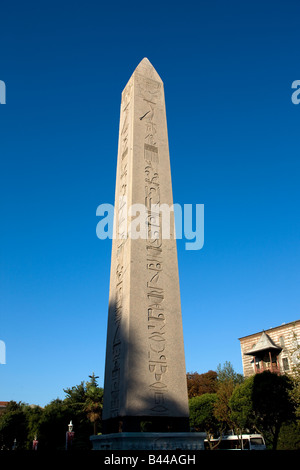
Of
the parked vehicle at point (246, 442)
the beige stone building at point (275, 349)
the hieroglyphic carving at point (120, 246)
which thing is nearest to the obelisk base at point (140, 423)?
the hieroglyphic carving at point (120, 246)

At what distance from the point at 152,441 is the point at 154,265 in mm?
3433

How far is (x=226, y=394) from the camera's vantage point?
31.9 metres

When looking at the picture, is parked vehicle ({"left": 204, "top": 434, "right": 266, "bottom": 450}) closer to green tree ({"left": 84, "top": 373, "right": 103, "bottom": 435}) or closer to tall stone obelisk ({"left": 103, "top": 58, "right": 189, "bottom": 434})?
green tree ({"left": 84, "top": 373, "right": 103, "bottom": 435})

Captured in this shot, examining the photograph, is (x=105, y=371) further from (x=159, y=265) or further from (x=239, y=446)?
(x=239, y=446)

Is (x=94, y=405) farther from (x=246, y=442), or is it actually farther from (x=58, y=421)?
(x=246, y=442)

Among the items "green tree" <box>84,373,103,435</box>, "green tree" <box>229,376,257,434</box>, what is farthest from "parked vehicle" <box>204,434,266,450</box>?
"green tree" <box>84,373,103,435</box>

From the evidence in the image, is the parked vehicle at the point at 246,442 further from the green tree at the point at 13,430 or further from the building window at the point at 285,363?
the green tree at the point at 13,430

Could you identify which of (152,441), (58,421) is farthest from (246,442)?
(152,441)

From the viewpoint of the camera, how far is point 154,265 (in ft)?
27.7

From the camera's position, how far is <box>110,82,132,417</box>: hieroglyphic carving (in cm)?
742

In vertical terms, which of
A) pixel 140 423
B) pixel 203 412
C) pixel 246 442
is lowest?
A: pixel 246 442

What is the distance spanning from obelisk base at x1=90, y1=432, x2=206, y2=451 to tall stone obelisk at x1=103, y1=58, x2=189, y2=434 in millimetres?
221

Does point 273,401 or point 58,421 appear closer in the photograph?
point 273,401
